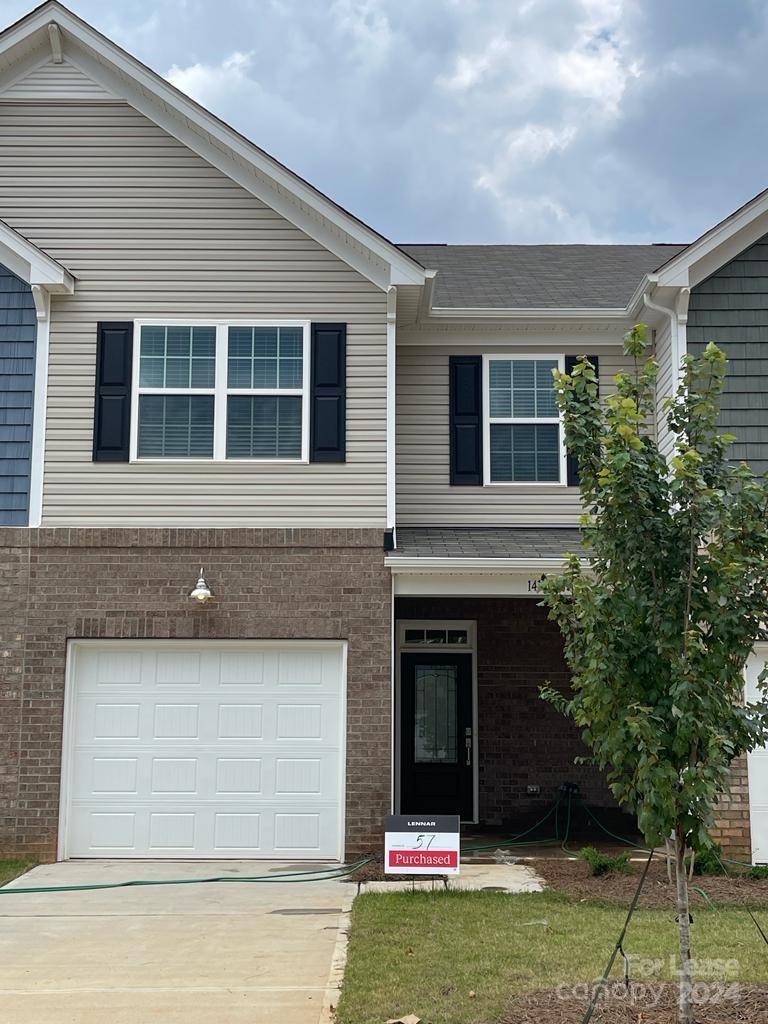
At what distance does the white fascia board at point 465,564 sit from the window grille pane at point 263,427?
→ 160 cm

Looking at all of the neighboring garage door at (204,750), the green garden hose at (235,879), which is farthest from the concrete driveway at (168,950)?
the neighboring garage door at (204,750)

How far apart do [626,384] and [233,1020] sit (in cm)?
416

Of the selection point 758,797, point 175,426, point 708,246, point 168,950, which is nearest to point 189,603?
point 175,426

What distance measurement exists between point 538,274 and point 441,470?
413 cm

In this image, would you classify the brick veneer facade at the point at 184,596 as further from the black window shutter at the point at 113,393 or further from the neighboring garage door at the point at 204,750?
the black window shutter at the point at 113,393

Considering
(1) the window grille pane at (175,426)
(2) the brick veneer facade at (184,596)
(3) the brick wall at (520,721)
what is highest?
(1) the window grille pane at (175,426)

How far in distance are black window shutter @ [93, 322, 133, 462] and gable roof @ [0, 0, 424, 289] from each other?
2.14 meters

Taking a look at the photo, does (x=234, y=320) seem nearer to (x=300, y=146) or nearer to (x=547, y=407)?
(x=547, y=407)

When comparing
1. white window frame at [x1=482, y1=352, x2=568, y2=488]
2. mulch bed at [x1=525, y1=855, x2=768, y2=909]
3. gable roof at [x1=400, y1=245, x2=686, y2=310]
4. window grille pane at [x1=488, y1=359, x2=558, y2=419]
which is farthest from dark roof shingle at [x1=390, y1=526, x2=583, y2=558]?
mulch bed at [x1=525, y1=855, x2=768, y2=909]

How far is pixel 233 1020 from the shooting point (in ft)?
19.8

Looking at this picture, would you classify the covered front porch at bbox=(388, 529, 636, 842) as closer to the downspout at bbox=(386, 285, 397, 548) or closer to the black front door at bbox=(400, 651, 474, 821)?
the black front door at bbox=(400, 651, 474, 821)

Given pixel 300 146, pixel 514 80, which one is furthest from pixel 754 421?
pixel 300 146

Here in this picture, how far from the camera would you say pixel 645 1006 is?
5.92m

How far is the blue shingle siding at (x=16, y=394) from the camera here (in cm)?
1138
